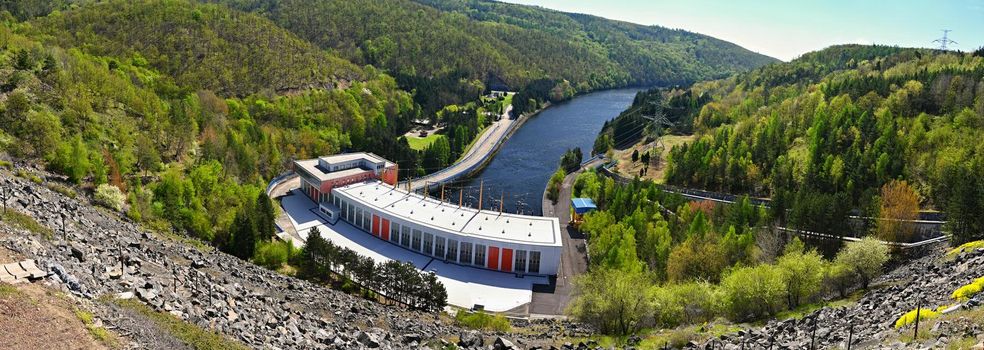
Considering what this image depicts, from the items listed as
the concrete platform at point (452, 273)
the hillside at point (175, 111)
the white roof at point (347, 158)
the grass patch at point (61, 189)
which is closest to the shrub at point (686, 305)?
the concrete platform at point (452, 273)

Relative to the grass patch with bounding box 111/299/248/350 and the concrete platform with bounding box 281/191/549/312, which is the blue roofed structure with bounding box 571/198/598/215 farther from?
the grass patch with bounding box 111/299/248/350

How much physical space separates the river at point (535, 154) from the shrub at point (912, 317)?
164 ft

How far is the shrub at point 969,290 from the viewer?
27.3m

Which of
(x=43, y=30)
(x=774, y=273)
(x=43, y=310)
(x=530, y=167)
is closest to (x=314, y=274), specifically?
(x=43, y=310)

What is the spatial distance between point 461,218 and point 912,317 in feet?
125

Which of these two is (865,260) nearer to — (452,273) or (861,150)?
(452,273)

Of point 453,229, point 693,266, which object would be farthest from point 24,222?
point 693,266

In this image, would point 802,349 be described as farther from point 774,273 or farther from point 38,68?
point 38,68

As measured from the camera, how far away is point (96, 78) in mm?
64938

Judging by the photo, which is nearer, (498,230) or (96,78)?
(498,230)

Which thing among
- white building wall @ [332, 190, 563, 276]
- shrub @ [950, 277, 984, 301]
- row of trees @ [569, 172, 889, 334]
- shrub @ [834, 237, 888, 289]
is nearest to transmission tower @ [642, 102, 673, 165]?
row of trees @ [569, 172, 889, 334]

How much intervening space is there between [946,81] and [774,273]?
62.9 metres

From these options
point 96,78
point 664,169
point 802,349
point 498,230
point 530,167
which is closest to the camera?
point 802,349

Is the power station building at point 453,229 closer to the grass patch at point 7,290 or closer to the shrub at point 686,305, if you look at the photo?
the shrub at point 686,305
